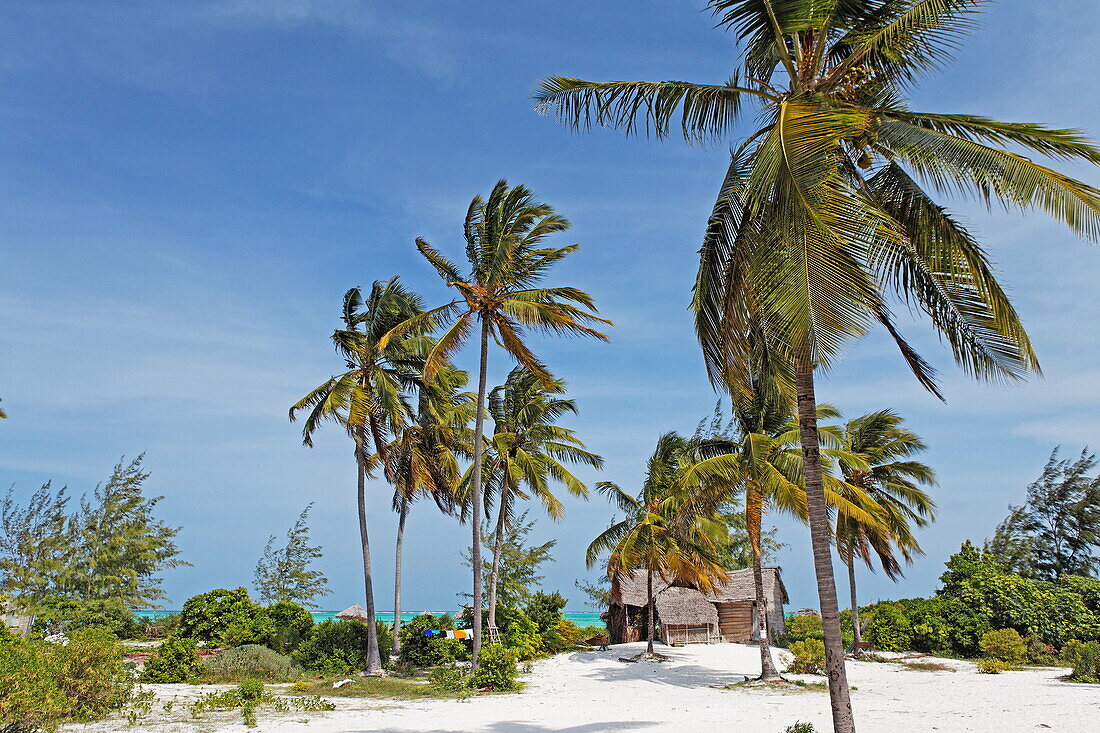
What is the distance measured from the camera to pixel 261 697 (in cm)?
1360

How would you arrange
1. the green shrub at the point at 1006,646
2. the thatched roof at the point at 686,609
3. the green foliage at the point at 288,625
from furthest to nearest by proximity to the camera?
the thatched roof at the point at 686,609
the green foliage at the point at 288,625
the green shrub at the point at 1006,646

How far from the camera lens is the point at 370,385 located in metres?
19.6

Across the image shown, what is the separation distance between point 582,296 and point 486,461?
24.3ft

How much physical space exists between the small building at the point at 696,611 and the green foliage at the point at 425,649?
8.98 metres

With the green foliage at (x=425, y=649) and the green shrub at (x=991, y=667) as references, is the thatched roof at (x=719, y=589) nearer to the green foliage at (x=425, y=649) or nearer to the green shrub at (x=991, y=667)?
the green foliage at (x=425, y=649)

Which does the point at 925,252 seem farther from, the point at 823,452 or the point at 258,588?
the point at 258,588

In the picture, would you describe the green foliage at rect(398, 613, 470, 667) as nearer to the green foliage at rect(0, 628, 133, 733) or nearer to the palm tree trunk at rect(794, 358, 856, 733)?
the green foliage at rect(0, 628, 133, 733)

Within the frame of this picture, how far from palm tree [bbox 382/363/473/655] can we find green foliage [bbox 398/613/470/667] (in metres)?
0.30

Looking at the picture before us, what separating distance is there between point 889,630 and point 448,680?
55.3 ft

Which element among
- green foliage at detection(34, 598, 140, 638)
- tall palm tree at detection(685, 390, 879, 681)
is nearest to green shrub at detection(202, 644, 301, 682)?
green foliage at detection(34, 598, 140, 638)

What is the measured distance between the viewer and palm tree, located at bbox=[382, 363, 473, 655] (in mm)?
20641

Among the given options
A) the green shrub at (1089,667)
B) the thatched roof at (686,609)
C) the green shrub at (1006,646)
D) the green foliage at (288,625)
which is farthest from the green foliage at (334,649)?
the green shrub at (1006,646)

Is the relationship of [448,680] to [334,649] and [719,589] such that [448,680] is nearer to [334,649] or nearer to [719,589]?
[334,649]

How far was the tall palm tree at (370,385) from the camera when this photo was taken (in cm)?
1892
